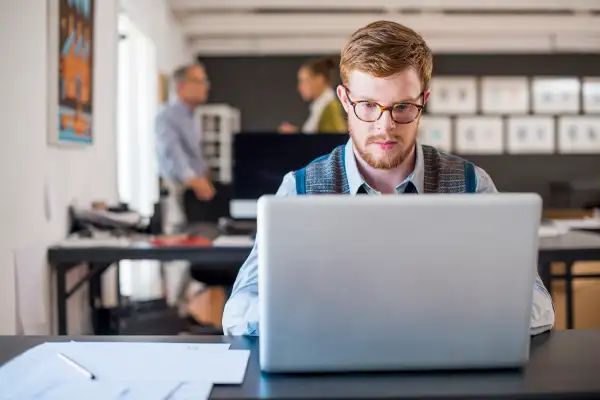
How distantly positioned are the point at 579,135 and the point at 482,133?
4.32 ft

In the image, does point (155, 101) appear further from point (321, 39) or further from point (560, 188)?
point (560, 188)

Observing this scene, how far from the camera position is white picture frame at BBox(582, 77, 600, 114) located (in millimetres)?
8609

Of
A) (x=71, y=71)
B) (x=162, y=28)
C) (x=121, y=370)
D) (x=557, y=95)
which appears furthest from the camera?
(x=557, y=95)

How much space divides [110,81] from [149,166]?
199 cm

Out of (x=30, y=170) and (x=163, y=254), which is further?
(x=163, y=254)

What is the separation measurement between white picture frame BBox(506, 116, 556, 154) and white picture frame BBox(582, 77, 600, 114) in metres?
0.50

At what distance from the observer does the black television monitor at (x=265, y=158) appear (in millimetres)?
2971

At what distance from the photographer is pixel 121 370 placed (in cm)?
102

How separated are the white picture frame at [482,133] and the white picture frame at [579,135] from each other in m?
0.81

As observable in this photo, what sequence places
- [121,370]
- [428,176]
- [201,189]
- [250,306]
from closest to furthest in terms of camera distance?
1. [121,370]
2. [250,306]
3. [428,176]
4. [201,189]

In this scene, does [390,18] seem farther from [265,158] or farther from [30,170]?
[30,170]

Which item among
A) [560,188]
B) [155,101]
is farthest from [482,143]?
[155,101]

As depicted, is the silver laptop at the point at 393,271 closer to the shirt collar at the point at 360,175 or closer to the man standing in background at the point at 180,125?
the shirt collar at the point at 360,175

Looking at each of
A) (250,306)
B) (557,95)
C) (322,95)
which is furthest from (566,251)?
(557,95)
